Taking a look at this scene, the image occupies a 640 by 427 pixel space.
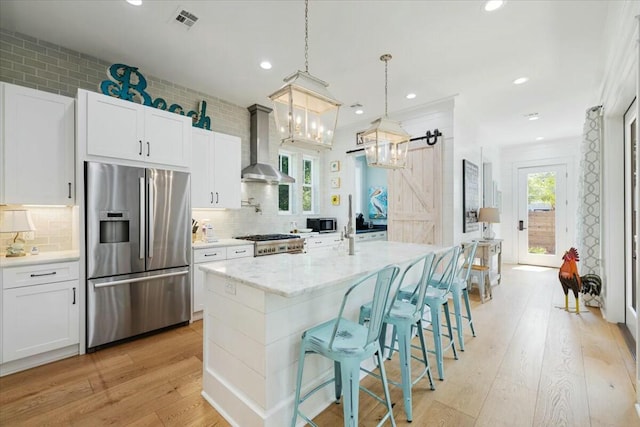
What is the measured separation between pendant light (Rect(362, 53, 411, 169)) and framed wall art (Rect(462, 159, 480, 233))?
2.12 meters

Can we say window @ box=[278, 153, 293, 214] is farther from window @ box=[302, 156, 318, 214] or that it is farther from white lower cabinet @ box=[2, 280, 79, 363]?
white lower cabinet @ box=[2, 280, 79, 363]

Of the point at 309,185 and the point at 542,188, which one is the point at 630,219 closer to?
the point at 542,188

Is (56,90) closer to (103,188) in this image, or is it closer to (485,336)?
(103,188)

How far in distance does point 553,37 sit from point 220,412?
4.31 metres

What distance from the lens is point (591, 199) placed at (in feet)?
12.6

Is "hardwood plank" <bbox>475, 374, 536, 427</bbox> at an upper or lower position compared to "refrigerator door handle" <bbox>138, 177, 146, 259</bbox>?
lower

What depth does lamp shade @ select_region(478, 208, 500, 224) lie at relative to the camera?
5.02 m

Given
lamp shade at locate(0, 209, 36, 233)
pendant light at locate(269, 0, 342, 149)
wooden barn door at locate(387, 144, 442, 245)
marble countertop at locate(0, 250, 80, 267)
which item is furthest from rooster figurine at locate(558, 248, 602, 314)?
lamp shade at locate(0, 209, 36, 233)

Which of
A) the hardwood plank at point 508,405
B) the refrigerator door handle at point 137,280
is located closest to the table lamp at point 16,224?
the refrigerator door handle at point 137,280

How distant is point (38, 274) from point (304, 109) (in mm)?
2664

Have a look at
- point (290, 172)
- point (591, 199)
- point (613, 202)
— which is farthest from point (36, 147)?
point (591, 199)

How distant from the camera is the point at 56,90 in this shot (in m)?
3.01

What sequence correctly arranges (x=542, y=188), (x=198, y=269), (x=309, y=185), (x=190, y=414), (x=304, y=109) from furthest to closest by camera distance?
(x=542, y=188), (x=309, y=185), (x=198, y=269), (x=304, y=109), (x=190, y=414)

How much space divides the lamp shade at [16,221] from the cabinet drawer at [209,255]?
148cm
